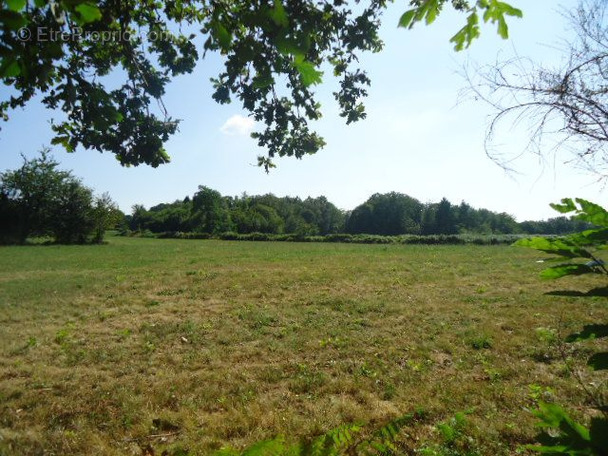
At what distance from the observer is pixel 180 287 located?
12.7m

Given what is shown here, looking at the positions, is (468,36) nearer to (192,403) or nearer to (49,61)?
(49,61)

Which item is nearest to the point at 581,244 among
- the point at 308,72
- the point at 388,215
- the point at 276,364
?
the point at 308,72

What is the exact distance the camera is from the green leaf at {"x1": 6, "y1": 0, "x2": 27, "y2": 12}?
1.36m

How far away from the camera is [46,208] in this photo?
136 feet

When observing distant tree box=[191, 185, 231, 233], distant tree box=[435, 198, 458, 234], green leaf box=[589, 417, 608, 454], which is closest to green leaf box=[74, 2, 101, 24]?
green leaf box=[589, 417, 608, 454]

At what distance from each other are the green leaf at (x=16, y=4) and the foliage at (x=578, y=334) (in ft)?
7.19

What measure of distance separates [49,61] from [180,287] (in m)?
11.3

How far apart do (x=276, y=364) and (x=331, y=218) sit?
3991 inches

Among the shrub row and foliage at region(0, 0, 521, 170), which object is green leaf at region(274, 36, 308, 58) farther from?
the shrub row

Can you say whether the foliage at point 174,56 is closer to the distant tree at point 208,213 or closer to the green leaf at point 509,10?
the green leaf at point 509,10

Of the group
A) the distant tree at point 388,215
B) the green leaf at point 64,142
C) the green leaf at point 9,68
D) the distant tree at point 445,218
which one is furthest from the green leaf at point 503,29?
the distant tree at point 388,215

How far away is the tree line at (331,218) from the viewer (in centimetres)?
7456

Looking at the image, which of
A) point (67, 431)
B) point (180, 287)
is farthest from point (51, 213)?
point (67, 431)

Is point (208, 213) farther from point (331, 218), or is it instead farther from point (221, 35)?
point (221, 35)
